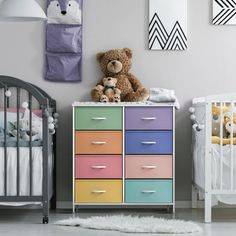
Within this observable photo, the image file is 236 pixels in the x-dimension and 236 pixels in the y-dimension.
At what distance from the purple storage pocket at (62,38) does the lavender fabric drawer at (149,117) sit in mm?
661

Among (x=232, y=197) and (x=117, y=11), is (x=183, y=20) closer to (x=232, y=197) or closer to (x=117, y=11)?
(x=117, y=11)

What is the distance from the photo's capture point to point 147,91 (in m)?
4.66

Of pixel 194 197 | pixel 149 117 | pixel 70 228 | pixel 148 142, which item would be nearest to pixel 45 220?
pixel 70 228

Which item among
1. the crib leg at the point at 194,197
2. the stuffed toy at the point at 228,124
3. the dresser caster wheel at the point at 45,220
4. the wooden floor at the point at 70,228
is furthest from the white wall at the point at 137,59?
the dresser caster wheel at the point at 45,220

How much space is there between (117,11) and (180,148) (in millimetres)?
1049

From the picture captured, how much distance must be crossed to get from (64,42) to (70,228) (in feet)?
4.62

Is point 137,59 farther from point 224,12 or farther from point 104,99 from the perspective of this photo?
point 224,12

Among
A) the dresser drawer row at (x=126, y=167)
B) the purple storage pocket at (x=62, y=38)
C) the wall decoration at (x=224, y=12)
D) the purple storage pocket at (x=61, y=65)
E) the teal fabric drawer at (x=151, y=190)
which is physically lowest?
the teal fabric drawer at (x=151, y=190)

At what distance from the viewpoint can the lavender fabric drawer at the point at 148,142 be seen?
4.46 metres

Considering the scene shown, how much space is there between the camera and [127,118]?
4.46 m

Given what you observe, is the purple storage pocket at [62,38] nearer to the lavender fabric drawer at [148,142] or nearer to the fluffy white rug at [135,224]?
the lavender fabric drawer at [148,142]

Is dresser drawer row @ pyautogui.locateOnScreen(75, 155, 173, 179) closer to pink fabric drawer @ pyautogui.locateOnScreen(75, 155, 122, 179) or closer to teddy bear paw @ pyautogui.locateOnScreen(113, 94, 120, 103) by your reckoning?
pink fabric drawer @ pyautogui.locateOnScreen(75, 155, 122, 179)

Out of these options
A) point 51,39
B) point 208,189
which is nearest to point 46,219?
point 208,189

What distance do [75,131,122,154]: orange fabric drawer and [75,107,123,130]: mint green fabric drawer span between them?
1.5 inches
